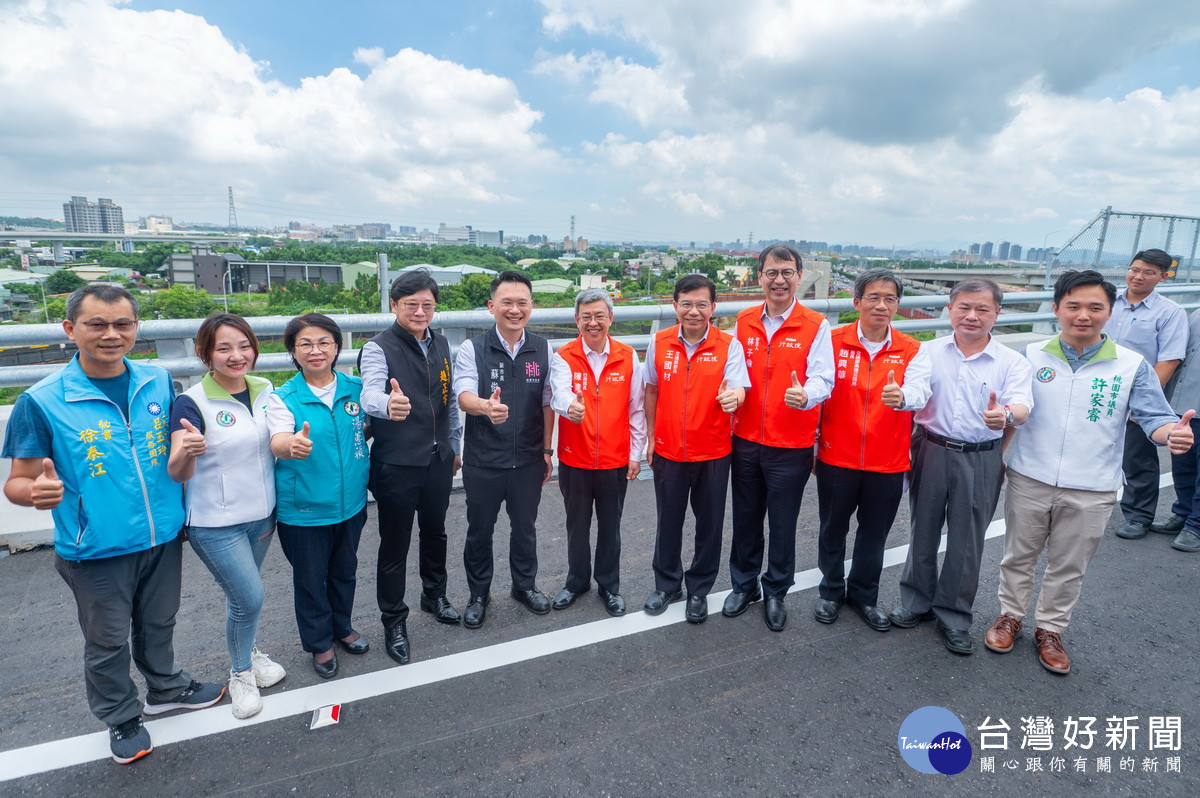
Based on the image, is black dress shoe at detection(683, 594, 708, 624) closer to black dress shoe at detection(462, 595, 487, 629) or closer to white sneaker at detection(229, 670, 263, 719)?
black dress shoe at detection(462, 595, 487, 629)

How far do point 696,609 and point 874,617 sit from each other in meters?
0.97

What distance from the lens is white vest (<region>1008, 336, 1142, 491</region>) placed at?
3.08 metres

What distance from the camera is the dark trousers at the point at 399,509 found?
10.3 feet

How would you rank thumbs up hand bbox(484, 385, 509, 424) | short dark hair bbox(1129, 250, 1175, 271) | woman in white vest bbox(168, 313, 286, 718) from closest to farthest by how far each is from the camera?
woman in white vest bbox(168, 313, 286, 718) < thumbs up hand bbox(484, 385, 509, 424) < short dark hair bbox(1129, 250, 1175, 271)

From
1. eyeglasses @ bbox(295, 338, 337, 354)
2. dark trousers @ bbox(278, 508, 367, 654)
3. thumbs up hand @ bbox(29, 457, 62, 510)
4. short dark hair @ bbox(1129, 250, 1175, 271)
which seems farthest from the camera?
short dark hair @ bbox(1129, 250, 1175, 271)

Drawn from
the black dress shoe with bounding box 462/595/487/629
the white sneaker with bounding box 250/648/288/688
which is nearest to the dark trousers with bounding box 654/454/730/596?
the black dress shoe with bounding box 462/595/487/629

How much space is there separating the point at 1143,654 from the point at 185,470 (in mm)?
4617

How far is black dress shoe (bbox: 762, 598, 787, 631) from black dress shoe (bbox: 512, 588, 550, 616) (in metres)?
1.22

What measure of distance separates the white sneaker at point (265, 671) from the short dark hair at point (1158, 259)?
19.8 ft

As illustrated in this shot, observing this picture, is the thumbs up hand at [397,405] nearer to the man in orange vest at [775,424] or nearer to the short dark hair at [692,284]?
the short dark hair at [692,284]

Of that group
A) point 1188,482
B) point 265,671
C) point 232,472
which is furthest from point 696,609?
point 1188,482

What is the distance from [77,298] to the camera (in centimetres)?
228

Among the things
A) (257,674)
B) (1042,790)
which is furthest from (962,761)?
(257,674)

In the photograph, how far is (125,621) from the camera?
2451 millimetres
